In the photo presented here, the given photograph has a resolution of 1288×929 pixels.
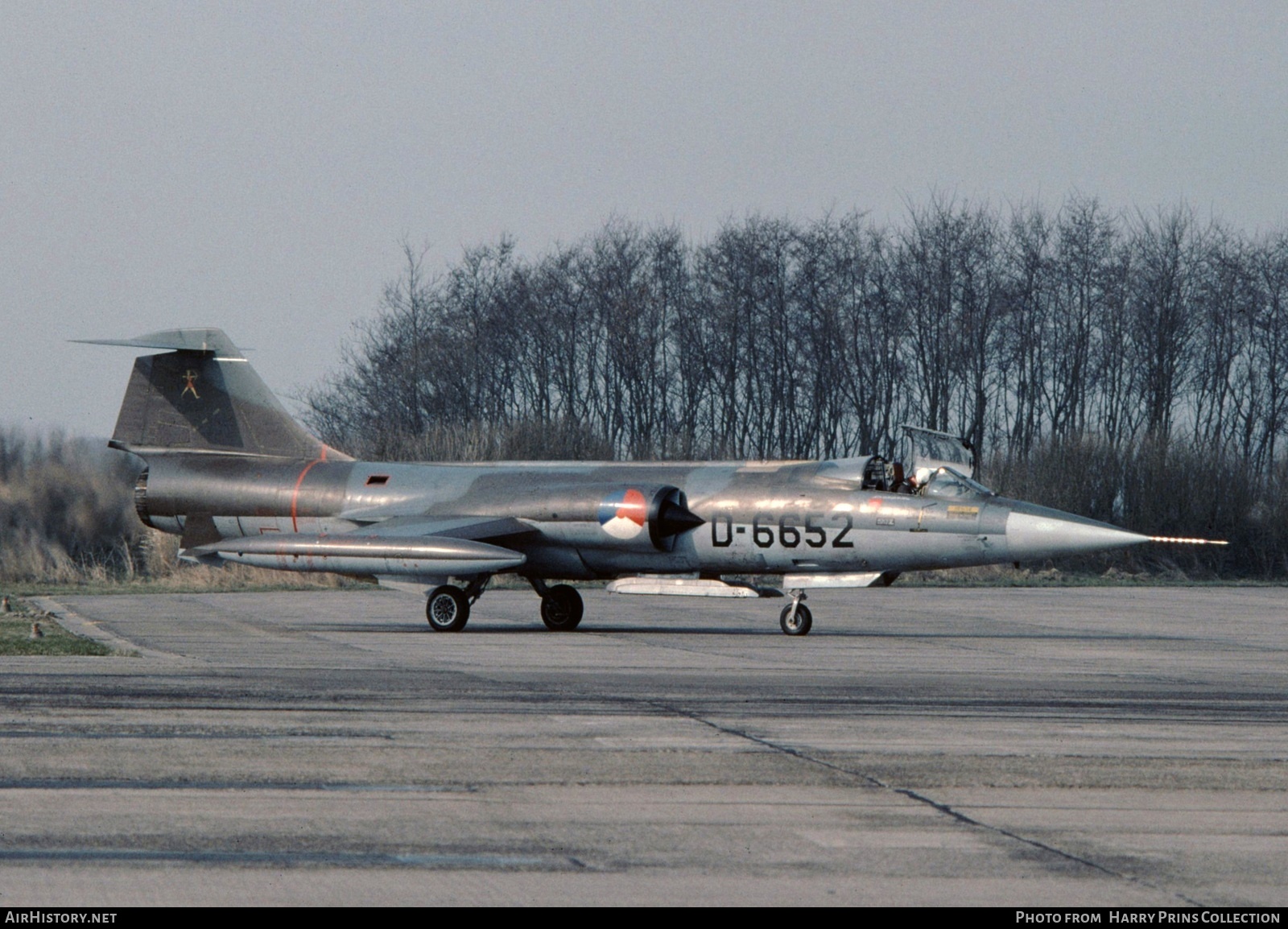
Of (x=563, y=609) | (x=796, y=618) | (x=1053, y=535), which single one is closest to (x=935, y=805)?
(x=1053, y=535)

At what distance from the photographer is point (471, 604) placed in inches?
834

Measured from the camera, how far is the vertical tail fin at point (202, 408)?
2369 centimetres

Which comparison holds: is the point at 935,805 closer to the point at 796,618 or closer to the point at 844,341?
the point at 796,618

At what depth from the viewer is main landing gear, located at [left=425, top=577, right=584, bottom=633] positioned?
68.6 ft

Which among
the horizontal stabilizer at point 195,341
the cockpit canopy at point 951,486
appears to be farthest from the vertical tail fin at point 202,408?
the cockpit canopy at point 951,486

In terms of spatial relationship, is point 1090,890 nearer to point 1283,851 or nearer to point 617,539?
point 1283,851

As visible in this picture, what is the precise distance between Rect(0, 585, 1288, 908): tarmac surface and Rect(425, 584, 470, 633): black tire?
4232 mm

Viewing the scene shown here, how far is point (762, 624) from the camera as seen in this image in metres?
23.5

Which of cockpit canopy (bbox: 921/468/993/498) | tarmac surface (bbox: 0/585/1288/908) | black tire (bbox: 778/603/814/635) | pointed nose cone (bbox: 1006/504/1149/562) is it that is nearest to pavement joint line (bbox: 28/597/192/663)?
tarmac surface (bbox: 0/585/1288/908)

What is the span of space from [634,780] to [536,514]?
1341cm

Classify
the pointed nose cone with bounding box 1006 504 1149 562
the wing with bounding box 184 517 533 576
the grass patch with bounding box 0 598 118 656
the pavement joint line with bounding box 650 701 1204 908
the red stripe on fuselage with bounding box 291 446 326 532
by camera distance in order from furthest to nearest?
the red stripe on fuselage with bounding box 291 446 326 532 < the wing with bounding box 184 517 533 576 < the pointed nose cone with bounding box 1006 504 1149 562 < the grass patch with bounding box 0 598 118 656 < the pavement joint line with bounding box 650 701 1204 908

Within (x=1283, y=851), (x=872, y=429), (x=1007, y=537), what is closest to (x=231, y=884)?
(x=1283, y=851)

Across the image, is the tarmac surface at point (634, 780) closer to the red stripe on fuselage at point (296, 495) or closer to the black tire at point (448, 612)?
the black tire at point (448, 612)

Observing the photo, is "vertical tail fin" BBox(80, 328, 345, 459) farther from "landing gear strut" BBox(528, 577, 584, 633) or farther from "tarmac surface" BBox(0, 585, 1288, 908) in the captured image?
"tarmac surface" BBox(0, 585, 1288, 908)
